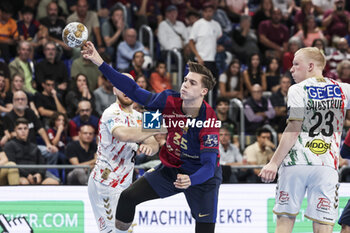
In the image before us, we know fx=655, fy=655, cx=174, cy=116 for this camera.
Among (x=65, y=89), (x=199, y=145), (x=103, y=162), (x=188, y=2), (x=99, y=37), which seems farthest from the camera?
A: (x=188, y=2)

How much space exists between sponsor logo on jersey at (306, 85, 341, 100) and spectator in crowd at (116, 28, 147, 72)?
26.7 ft

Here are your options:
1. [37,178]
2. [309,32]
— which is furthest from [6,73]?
[309,32]

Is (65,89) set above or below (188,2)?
below

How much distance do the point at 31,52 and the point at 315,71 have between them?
8.21m

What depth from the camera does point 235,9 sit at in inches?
690

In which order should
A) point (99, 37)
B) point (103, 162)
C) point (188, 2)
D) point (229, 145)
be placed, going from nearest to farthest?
1. point (103, 162)
2. point (229, 145)
3. point (99, 37)
4. point (188, 2)

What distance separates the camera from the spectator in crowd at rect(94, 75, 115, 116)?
13.2m

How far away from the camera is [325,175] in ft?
22.1

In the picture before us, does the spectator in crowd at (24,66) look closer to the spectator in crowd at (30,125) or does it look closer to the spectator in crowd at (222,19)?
the spectator in crowd at (30,125)

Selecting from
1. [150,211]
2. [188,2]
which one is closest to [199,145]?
[150,211]

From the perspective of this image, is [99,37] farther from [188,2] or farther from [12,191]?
[12,191]

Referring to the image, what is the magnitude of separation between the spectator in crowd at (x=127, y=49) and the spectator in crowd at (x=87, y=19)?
0.65 metres

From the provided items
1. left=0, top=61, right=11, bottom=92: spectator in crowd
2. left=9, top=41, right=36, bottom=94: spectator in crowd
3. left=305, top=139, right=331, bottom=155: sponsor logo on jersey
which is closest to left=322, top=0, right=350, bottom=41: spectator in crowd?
left=9, top=41, right=36, bottom=94: spectator in crowd

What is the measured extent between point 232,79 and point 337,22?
13.6 feet
